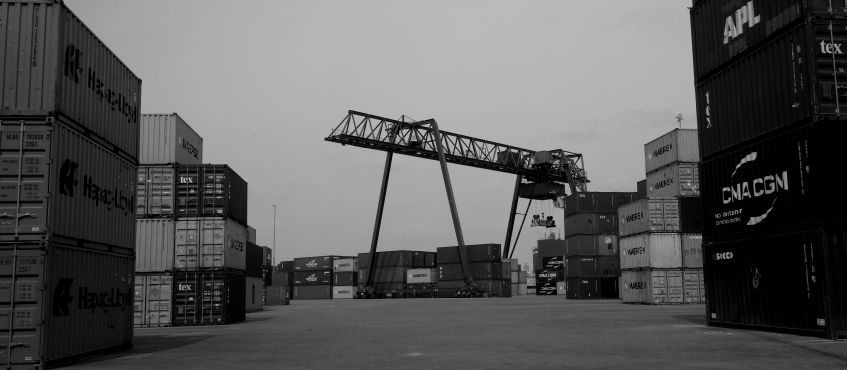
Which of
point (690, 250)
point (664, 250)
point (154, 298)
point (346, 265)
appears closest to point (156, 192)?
point (154, 298)

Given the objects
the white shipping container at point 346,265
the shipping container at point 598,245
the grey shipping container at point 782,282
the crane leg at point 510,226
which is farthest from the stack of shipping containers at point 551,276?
the grey shipping container at point 782,282

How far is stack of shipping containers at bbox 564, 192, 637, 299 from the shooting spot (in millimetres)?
62062

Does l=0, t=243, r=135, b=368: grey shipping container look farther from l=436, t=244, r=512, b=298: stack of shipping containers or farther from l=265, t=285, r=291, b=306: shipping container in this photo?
l=436, t=244, r=512, b=298: stack of shipping containers

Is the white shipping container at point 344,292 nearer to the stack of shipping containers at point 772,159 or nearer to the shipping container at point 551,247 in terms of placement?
the shipping container at point 551,247

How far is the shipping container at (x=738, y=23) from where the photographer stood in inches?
695

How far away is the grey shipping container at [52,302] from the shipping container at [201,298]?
1159 cm

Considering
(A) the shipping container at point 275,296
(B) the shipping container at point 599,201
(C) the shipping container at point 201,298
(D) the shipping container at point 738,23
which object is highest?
(D) the shipping container at point 738,23

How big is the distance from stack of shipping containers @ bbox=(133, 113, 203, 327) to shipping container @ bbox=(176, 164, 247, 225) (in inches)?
13.5

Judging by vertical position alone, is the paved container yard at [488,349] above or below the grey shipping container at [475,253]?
below

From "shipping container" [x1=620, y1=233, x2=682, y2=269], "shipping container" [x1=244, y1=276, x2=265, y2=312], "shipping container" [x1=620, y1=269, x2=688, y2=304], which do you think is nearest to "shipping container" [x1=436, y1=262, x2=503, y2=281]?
"shipping container" [x1=244, y1=276, x2=265, y2=312]

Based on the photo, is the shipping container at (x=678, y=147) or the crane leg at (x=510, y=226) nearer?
Result: the shipping container at (x=678, y=147)

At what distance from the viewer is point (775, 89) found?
18.8m

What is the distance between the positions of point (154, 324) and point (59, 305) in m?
14.7

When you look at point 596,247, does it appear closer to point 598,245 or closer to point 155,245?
point 598,245
